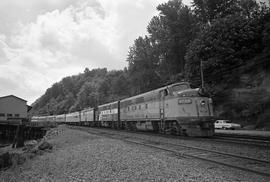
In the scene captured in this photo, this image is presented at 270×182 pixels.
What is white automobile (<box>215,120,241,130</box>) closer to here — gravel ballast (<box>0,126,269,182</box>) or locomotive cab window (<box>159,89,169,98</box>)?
locomotive cab window (<box>159,89,169,98</box>)

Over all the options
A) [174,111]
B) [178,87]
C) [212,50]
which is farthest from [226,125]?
[174,111]

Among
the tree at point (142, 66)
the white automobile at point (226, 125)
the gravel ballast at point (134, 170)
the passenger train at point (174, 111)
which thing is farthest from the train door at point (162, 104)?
the tree at point (142, 66)

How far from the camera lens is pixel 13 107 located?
61969 millimetres

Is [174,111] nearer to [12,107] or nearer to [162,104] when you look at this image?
[162,104]

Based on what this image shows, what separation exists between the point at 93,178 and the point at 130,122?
19.4 metres

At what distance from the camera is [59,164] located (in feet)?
32.9

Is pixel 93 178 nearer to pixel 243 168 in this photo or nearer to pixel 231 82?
pixel 243 168

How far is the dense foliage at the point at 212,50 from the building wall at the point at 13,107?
29945 millimetres

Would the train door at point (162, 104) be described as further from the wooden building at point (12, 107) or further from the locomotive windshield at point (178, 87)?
the wooden building at point (12, 107)

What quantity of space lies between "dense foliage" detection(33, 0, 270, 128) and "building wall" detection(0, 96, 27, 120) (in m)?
29.9

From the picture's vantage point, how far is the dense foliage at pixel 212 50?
33.8 meters

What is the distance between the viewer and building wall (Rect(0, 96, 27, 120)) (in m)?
60.7

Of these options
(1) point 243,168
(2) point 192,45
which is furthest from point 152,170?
(2) point 192,45

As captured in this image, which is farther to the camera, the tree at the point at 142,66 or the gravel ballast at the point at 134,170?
the tree at the point at 142,66
